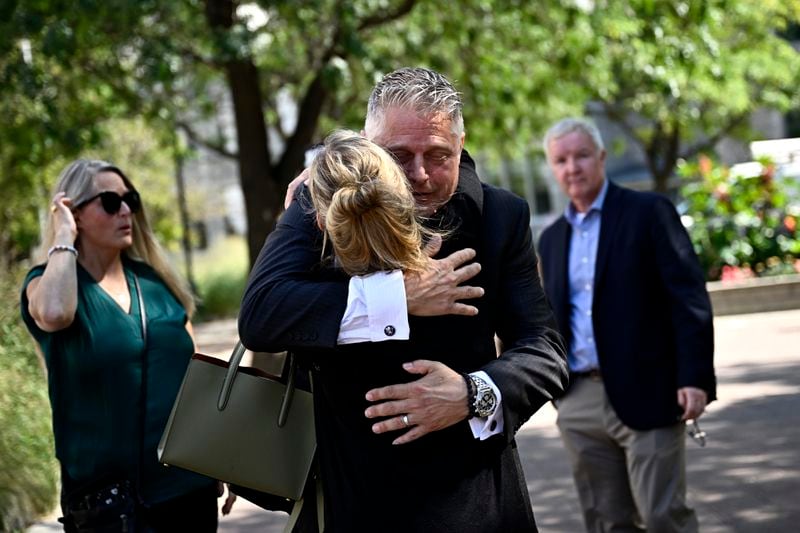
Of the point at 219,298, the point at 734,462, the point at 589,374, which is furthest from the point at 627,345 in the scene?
the point at 219,298

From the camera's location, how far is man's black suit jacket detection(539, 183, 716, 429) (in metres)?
4.96

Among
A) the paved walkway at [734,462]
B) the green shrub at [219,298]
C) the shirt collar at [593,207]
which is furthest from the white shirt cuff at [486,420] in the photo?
the green shrub at [219,298]

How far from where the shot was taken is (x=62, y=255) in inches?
172

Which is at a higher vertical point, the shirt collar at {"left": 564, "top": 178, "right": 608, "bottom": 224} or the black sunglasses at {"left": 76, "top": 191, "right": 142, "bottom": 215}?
the black sunglasses at {"left": 76, "top": 191, "right": 142, "bottom": 215}

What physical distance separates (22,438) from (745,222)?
11.5 meters

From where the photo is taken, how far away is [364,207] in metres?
2.46

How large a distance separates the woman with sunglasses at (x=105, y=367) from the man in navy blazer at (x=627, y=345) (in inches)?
66.6

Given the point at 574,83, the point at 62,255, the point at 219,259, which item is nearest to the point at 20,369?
the point at 62,255

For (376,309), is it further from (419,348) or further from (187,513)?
(187,513)

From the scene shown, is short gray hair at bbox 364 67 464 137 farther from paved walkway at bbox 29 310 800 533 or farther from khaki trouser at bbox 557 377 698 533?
paved walkway at bbox 29 310 800 533

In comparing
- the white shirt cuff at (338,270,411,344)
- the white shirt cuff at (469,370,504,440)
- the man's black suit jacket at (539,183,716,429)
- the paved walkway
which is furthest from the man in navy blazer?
the white shirt cuff at (338,270,411,344)

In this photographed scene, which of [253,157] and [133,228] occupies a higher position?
[253,157]

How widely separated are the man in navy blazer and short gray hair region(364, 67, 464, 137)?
247 cm

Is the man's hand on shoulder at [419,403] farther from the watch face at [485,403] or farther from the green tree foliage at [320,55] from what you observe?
the green tree foliage at [320,55]
